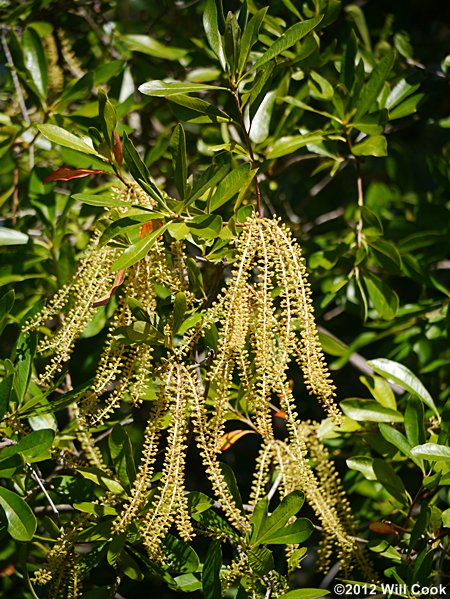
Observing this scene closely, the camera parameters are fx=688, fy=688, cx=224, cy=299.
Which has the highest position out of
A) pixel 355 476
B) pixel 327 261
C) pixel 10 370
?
pixel 10 370

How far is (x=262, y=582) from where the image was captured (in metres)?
1.28

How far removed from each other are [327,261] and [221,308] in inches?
26.7

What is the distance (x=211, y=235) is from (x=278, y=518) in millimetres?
515

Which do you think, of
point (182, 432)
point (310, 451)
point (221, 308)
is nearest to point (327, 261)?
point (310, 451)

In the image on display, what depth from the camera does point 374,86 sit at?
160 centimetres

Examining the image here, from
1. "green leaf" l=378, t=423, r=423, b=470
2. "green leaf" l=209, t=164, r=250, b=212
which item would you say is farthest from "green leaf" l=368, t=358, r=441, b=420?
"green leaf" l=209, t=164, r=250, b=212

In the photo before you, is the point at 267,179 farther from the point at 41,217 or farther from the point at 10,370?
the point at 10,370

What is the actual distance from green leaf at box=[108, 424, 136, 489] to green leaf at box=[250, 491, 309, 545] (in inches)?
10.0

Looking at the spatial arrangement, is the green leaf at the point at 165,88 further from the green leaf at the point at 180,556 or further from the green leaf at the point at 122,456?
the green leaf at the point at 180,556

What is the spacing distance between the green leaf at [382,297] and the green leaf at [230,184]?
0.61 m

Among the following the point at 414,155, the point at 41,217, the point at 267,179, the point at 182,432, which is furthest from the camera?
the point at 414,155

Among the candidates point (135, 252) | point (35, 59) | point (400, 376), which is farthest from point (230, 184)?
point (35, 59)

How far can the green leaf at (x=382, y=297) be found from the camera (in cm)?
165

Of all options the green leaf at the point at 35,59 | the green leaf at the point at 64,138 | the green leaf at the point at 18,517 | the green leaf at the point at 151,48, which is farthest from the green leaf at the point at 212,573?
the green leaf at the point at 151,48
